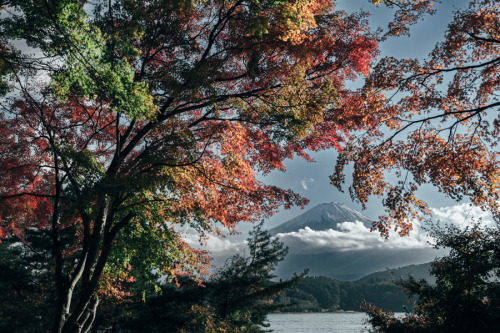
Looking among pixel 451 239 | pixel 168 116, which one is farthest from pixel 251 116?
pixel 451 239

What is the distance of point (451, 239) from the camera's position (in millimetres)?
10953

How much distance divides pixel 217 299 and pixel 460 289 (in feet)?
36.8

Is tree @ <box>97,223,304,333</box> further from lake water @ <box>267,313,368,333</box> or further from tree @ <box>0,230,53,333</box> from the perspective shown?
lake water @ <box>267,313,368,333</box>

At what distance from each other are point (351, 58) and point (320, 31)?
1.39 m

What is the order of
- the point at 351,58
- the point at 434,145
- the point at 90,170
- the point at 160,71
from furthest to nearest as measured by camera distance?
1. the point at 351,58
2. the point at 434,145
3. the point at 160,71
4. the point at 90,170

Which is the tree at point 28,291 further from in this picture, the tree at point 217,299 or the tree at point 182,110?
the tree at point 182,110

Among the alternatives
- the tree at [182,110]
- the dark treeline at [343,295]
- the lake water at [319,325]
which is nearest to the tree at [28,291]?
the tree at [182,110]

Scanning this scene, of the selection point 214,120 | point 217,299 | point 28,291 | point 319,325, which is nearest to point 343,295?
point 319,325

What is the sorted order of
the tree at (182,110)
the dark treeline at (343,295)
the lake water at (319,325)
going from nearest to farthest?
the tree at (182,110) < the lake water at (319,325) < the dark treeline at (343,295)

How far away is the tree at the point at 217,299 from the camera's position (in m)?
15.5

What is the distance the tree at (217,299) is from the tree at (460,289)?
20.6 ft

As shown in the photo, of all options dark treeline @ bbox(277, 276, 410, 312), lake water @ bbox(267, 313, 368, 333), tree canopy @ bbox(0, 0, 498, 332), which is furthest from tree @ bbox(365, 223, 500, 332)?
dark treeline @ bbox(277, 276, 410, 312)

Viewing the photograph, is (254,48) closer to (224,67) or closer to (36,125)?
(224,67)

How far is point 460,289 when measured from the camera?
969 centimetres
